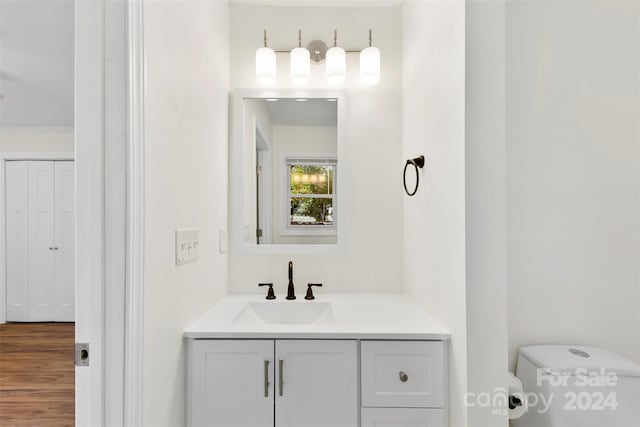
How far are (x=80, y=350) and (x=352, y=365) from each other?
0.84 metres

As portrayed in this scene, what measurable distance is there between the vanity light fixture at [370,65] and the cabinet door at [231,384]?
4.57 ft

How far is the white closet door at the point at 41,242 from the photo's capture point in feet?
11.9

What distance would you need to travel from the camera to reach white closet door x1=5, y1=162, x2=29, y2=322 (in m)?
3.62

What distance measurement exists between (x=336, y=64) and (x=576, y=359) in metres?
1.65

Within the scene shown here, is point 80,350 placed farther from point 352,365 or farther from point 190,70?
point 190,70

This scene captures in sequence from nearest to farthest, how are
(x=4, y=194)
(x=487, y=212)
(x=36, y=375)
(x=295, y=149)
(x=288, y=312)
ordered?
(x=487, y=212) → (x=288, y=312) → (x=295, y=149) → (x=36, y=375) → (x=4, y=194)

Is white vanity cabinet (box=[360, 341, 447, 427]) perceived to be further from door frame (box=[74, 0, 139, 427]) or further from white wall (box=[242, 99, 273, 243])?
white wall (box=[242, 99, 273, 243])

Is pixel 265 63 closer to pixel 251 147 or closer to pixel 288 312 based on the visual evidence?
pixel 251 147

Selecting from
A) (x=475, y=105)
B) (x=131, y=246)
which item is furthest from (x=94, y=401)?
(x=475, y=105)

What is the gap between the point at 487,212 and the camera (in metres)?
1.02

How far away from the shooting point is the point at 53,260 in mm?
3664

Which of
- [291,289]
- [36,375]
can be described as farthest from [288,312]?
[36,375]

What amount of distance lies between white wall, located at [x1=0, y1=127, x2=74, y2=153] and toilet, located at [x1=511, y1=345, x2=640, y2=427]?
15.3 ft

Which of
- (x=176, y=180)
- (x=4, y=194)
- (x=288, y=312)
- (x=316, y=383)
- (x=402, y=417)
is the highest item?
(x=4, y=194)
